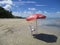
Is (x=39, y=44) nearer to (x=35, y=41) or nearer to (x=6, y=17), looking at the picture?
(x=35, y=41)

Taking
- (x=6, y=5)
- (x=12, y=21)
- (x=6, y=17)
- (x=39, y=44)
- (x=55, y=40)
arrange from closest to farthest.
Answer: (x=39, y=44), (x=55, y=40), (x=6, y=5), (x=6, y=17), (x=12, y=21)

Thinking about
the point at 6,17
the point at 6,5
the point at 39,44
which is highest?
the point at 6,5

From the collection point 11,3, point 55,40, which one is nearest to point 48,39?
point 55,40

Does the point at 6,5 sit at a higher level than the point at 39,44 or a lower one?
higher

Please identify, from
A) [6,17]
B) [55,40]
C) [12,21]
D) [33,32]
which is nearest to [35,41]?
[55,40]

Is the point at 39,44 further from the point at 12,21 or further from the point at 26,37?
the point at 12,21

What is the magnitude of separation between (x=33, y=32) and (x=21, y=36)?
2.32 feet

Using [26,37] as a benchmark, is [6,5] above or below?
above

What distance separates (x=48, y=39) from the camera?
21.3 ft

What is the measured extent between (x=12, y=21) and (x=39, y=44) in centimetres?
497

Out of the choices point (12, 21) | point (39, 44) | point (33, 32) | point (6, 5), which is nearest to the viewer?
point (39, 44)

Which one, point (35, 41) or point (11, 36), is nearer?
point (35, 41)

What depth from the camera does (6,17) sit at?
31.2ft

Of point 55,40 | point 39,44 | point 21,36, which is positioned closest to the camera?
point 39,44
